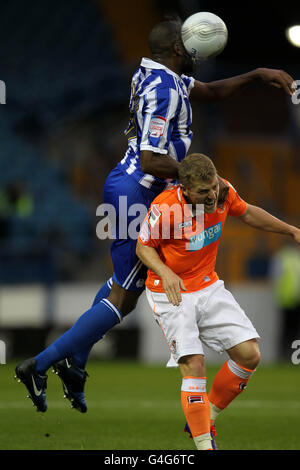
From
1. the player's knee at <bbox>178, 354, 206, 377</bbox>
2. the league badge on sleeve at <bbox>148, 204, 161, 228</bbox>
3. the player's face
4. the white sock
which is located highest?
the player's face

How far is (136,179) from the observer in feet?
17.8

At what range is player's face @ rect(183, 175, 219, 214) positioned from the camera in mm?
4816

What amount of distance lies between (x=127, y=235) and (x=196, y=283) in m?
0.57

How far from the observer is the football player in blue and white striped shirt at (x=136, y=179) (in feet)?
17.1

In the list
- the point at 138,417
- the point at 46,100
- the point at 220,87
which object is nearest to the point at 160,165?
the point at 220,87

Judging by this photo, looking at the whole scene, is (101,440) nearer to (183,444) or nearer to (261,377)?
(183,444)

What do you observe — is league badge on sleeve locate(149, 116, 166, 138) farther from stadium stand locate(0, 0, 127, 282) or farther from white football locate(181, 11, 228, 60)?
stadium stand locate(0, 0, 127, 282)

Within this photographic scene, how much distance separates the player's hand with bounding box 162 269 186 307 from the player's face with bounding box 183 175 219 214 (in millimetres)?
454

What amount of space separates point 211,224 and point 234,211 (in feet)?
0.78

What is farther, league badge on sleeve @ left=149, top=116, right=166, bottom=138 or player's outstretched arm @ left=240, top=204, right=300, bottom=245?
player's outstretched arm @ left=240, top=204, right=300, bottom=245

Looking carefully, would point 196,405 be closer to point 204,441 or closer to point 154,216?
point 204,441

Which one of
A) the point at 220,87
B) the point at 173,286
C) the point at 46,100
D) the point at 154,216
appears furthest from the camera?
the point at 46,100

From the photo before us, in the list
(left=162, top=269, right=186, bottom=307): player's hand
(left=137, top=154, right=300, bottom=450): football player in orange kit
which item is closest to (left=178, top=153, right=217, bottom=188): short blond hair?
(left=137, top=154, right=300, bottom=450): football player in orange kit

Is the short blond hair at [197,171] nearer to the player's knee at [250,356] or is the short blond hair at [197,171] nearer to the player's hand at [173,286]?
the player's hand at [173,286]
